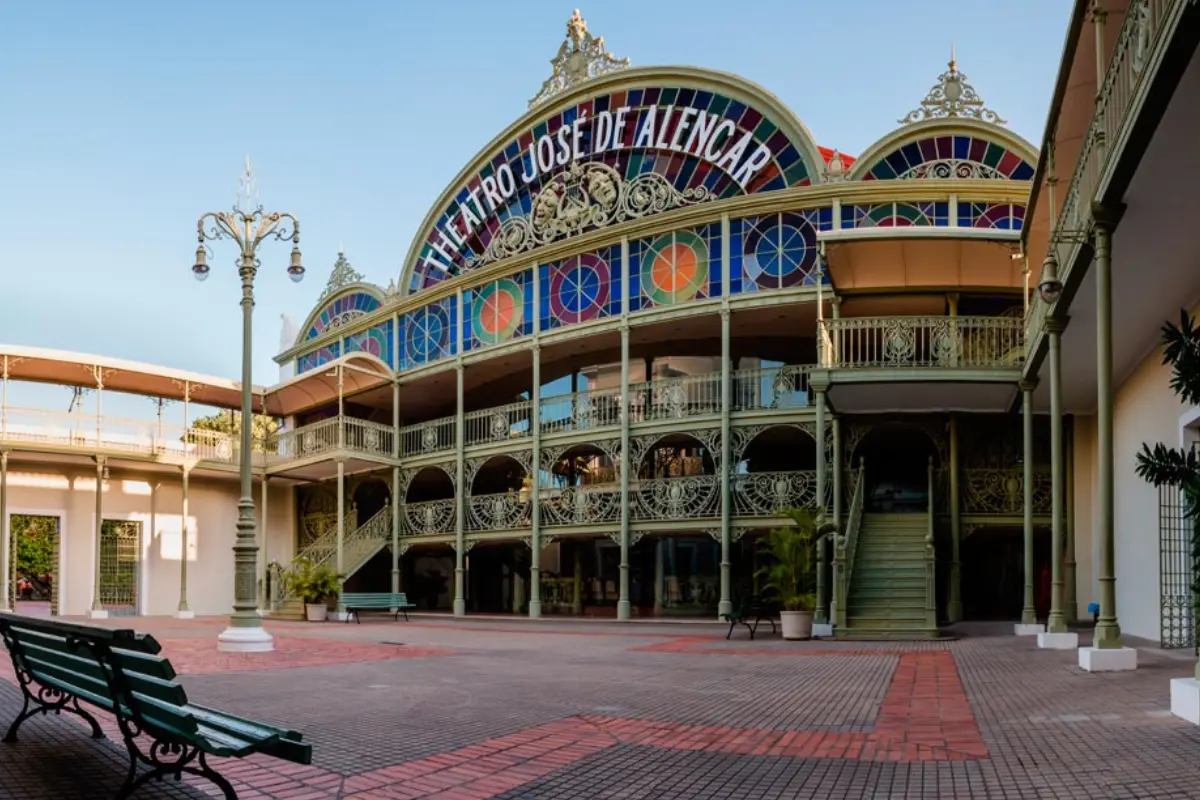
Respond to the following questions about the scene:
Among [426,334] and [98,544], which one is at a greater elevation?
[426,334]

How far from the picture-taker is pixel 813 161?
21.5 m

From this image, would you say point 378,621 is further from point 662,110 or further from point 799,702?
point 799,702

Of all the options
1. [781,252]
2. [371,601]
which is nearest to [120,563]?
[371,601]

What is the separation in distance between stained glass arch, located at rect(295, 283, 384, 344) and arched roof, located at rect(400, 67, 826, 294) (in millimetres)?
3229

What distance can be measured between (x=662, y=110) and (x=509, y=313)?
21.3ft

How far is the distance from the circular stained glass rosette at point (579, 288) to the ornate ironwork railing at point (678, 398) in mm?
2296

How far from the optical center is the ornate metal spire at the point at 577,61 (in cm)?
2520

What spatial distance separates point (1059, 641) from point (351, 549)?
20318 mm

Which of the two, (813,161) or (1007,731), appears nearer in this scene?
(1007,731)

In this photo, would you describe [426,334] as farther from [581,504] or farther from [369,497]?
[581,504]

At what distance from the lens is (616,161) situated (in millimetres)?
24516

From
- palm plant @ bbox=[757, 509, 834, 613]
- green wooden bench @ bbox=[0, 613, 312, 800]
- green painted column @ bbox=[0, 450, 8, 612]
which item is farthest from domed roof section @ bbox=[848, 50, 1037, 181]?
green painted column @ bbox=[0, 450, 8, 612]

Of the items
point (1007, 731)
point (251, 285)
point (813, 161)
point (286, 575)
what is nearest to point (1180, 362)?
point (1007, 731)

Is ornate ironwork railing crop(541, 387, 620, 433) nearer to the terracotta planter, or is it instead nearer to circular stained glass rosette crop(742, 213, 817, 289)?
circular stained glass rosette crop(742, 213, 817, 289)
